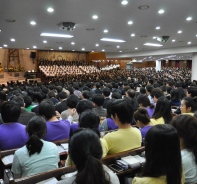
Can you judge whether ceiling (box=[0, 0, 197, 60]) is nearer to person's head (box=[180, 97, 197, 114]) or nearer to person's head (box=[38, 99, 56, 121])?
person's head (box=[180, 97, 197, 114])

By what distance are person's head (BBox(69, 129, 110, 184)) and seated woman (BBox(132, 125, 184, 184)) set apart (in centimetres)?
31

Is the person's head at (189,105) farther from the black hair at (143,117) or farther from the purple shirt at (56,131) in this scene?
the purple shirt at (56,131)

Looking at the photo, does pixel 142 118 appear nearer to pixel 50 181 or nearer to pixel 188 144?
pixel 188 144

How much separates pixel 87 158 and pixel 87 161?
25 millimetres

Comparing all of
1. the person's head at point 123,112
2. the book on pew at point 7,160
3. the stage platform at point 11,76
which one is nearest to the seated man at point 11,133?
the book on pew at point 7,160

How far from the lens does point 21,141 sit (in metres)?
2.78

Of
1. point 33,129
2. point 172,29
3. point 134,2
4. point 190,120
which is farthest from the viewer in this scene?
point 172,29

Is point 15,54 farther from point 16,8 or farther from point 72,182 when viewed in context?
point 72,182

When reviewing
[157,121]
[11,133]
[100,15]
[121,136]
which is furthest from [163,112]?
[100,15]

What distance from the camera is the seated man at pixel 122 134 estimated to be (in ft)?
7.83

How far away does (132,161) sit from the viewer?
7.32 ft

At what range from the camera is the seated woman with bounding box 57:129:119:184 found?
124 cm

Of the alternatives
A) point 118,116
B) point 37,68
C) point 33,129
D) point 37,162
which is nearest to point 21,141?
point 33,129

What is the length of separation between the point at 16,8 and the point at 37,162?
5265 mm
